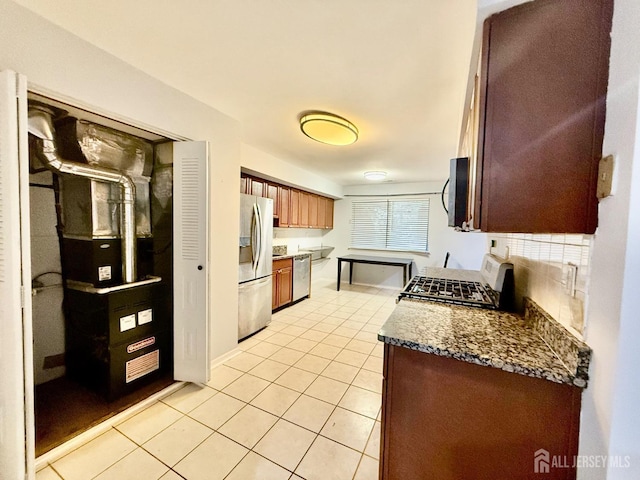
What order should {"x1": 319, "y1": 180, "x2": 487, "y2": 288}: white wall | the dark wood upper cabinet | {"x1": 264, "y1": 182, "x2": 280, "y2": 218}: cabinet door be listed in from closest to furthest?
the dark wood upper cabinet, {"x1": 264, "y1": 182, "x2": 280, "y2": 218}: cabinet door, {"x1": 319, "y1": 180, "x2": 487, "y2": 288}: white wall

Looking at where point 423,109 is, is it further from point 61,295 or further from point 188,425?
point 61,295

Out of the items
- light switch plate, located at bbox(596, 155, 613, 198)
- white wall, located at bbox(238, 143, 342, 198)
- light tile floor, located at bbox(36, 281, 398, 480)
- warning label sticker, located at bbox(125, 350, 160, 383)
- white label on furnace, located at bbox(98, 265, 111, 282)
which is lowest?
light tile floor, located at bbox(36, 281, 398, 480)

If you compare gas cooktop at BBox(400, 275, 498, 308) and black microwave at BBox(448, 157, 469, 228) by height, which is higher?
black microwave at BBox(448, 157, 469, 228)

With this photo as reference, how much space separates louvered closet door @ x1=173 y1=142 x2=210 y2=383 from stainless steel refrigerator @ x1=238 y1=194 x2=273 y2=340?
0.76 metres

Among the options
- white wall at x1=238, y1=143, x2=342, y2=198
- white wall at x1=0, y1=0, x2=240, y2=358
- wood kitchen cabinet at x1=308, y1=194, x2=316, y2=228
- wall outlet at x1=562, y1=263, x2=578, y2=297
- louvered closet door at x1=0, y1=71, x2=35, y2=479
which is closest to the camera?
wall outlet at x1=562, y1=263, x2=578, y2=297

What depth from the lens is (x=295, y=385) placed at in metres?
2.11

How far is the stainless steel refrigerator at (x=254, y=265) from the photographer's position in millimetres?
2867

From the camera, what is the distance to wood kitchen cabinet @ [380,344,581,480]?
82 centimetres

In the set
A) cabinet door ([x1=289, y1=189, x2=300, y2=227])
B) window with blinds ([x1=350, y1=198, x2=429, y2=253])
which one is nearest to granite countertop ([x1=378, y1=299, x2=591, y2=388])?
cabinet door ([x1=289, y1=189, x2=300, y2=227])

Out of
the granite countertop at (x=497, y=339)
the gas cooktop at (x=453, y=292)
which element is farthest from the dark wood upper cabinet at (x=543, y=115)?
the gas cooktop at (x=453, y=292)

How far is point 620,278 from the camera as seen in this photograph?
633 mm

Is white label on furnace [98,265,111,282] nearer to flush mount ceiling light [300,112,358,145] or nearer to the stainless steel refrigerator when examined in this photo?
the stainless steel refrigerator

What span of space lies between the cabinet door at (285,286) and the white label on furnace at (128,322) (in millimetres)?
Result: 2100

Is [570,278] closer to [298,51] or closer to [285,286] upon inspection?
[298,51]
